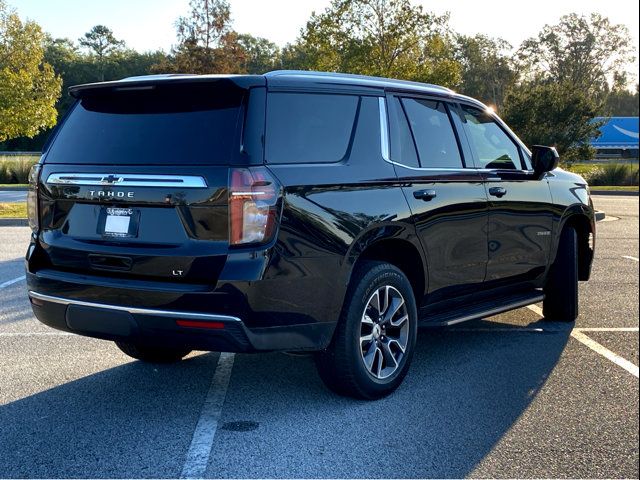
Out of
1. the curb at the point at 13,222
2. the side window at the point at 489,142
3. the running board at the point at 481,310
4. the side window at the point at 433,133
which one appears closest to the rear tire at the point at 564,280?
the running board at the point at 481,310

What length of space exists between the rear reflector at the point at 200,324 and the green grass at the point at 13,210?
1382 centimetres

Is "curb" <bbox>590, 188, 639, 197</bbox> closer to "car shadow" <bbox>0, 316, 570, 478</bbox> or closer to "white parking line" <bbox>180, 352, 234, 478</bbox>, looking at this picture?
"car shadow" <bbox>0, 316, 570, 478</bbox>

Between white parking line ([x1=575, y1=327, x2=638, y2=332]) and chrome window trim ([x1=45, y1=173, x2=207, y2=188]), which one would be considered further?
white parking line ([x1=575, y1=327, x2=638, y2=332])

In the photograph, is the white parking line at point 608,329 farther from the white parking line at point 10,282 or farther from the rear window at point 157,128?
the white parking line at point 10,282

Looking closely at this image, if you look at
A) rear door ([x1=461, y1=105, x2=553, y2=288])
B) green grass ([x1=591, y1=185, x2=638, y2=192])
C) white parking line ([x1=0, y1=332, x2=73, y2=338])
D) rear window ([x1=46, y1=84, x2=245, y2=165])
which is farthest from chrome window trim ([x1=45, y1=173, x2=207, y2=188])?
green grass ([x1=591, y1=185, x2=638, y2=192])

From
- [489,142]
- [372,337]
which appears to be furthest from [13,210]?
[372,337]

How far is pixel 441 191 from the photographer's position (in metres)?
5.11

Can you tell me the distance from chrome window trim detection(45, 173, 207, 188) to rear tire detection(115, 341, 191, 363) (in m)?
1.41

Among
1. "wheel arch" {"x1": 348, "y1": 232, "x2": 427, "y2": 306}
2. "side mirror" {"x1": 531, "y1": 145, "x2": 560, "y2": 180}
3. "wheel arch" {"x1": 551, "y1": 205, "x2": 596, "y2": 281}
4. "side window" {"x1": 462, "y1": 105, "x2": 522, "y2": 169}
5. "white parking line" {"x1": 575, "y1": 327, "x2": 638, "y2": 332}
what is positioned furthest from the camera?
"wheel arch" {"x1": 551, "y1": 205, "x2": 596, "y2": 281}

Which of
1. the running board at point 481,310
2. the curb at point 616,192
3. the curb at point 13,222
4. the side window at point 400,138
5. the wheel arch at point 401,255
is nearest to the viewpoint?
the wheel arch at point 401,255

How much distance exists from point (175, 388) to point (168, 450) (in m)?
1.07

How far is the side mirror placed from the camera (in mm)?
6086

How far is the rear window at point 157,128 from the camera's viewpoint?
406 centimetres

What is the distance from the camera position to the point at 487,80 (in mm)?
77625
